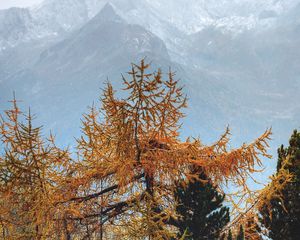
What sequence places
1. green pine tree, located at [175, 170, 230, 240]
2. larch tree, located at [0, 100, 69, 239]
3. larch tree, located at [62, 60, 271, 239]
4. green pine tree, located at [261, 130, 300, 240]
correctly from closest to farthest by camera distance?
larch tree, located at [62, 60, 271, 239] < larch tree, located at [0, 100, 69, 239] < green pine tree, located at [261, 130, 300, 240] < green pine tree, located at [175, 170, 230, 240]

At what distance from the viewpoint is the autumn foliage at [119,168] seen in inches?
295

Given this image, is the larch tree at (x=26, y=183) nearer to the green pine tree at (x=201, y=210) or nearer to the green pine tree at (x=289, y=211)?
the green pine tree at (x=201, y=210)

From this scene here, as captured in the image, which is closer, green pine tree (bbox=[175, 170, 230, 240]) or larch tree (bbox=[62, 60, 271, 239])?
larch tree (bbox=[62, 60, 271, 239])

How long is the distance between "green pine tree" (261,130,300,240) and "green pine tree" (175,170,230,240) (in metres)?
1.17

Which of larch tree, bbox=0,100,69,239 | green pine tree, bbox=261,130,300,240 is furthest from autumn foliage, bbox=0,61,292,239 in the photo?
green pine tree, bbox=261,130,300,240

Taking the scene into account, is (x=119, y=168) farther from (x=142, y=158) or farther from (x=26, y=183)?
(x=26, y=183)

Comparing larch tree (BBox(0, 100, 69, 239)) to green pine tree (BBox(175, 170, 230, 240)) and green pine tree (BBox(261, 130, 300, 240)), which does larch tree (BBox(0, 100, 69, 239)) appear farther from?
green pine tree (BBox(261, 130, 300, 240))

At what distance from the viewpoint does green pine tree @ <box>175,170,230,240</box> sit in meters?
9.70

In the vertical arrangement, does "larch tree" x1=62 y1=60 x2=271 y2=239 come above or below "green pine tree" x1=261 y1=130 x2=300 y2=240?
above

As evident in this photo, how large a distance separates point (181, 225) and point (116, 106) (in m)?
4.10

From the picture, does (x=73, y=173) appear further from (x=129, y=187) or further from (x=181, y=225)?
(x=181, y=225)

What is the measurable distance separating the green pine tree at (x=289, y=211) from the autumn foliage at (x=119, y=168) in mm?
449

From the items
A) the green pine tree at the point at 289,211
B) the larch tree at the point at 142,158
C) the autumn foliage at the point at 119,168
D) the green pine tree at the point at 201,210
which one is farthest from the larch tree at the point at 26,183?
the green pine tree at the point at 289,211

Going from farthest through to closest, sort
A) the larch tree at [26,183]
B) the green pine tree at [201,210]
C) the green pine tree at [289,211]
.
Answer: the green pine tree at [201,210] < the green pine tree at [289,211] < the larch tree at [26,183]
